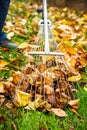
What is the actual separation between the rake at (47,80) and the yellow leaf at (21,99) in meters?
0.04

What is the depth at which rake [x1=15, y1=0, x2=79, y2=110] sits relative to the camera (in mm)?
2258

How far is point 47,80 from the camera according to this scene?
7.72 feet

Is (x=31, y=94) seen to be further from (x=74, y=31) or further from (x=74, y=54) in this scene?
(x=74, y=31)

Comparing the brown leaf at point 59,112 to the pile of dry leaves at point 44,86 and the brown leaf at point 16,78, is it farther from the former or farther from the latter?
the brown leaf at point 16,78

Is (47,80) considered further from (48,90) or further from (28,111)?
(28,111)

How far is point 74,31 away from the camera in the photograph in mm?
4262

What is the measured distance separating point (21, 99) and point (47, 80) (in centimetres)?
23

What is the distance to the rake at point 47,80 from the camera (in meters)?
2.26

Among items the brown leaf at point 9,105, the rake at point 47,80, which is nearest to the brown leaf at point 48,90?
the rake at point 47,80

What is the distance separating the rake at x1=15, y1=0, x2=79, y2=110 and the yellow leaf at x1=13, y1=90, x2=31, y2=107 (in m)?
0.04

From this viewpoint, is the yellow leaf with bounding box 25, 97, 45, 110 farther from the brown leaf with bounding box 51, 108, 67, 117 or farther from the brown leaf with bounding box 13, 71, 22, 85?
the brown leaf with bounding box 13, 71, 22, 85

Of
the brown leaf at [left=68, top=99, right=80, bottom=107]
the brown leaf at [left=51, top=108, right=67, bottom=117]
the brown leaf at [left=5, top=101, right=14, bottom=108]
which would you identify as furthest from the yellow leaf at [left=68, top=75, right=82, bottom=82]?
the brown leaf at [left=5, top=101, right=14, bottom=108]

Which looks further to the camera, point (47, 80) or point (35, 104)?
point (47, 80)

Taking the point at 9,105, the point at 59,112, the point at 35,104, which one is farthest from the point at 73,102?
the point at 9,105
